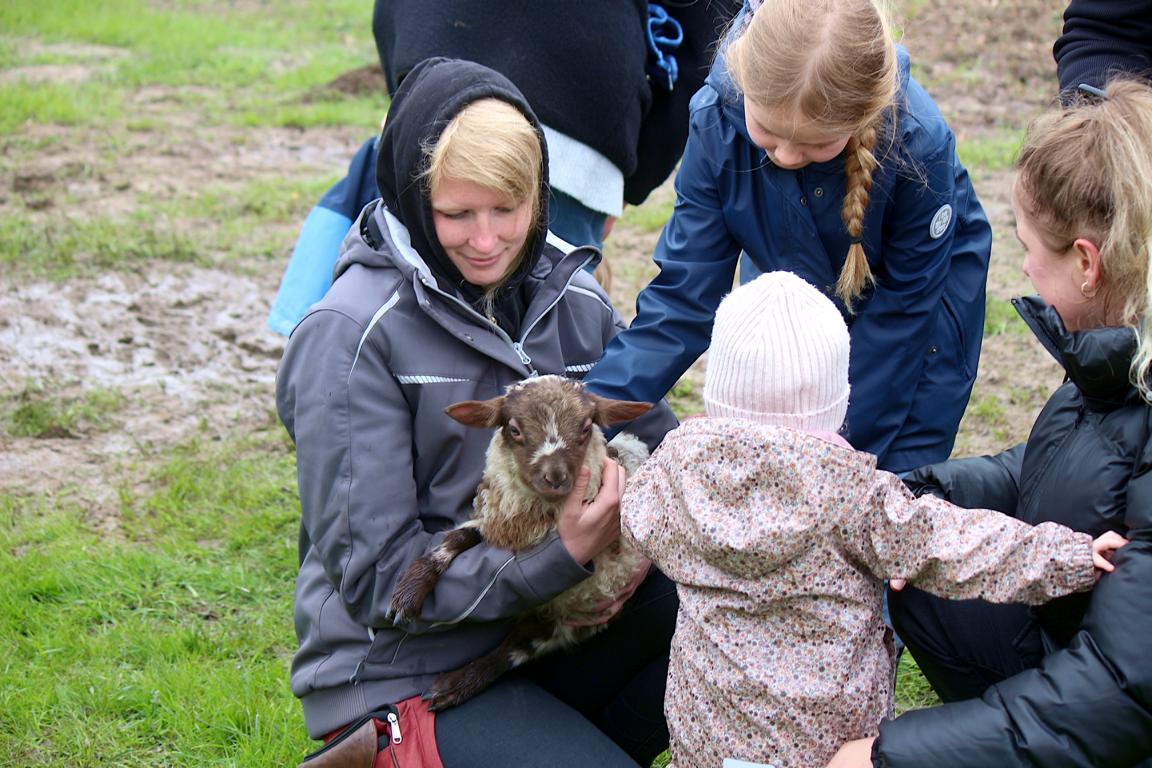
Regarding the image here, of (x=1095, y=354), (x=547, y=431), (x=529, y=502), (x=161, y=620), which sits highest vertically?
(x=1095, y=354)

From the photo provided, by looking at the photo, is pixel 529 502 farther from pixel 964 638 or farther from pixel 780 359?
pixel 964 638

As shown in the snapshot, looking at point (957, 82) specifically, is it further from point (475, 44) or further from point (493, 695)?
point (493, 695)

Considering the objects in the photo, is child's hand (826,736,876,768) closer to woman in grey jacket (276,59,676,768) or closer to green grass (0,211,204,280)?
woman in grey jacket (276,59,676,768)


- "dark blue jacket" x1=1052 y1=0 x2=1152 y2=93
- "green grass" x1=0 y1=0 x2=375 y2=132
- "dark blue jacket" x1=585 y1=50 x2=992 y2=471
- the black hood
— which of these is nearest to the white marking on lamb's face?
"dark blue jacket" x1=585 y1=50 x2=992 y2=471

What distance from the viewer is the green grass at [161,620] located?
4027mm

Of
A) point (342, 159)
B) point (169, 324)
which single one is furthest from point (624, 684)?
point (342, 159)

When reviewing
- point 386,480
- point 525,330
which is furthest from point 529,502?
point 525,330

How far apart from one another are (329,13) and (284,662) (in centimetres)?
1404

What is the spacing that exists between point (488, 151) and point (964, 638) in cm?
186

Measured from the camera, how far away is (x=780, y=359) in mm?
2590

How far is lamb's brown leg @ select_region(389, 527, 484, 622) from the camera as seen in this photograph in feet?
10.3

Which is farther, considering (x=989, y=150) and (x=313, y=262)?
(x=989, y=150)

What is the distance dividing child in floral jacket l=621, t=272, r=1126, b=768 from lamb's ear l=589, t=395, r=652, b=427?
623 mm

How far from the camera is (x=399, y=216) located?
11.4 feet
